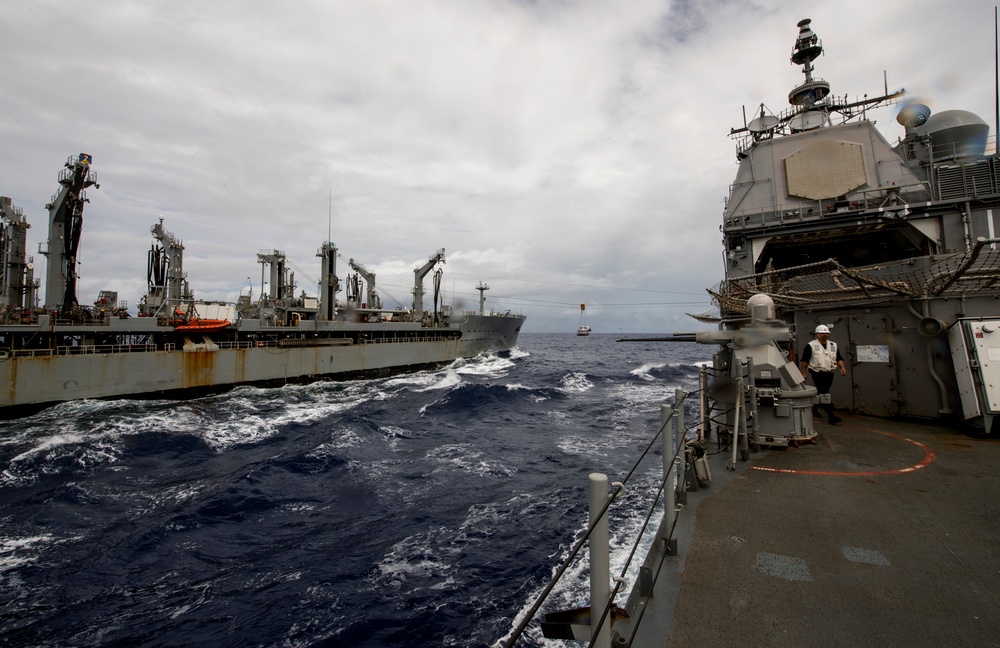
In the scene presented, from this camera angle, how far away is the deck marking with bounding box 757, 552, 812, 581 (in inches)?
140

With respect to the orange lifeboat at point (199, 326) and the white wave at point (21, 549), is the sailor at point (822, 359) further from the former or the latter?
the orange lifeboat at point (199, 326)

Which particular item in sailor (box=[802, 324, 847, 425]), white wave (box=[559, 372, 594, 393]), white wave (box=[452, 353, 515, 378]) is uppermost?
sailor (box=[802, 324, 847, 425])

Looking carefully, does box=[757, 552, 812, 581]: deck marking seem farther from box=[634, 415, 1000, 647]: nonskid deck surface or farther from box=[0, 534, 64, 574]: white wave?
box=[0, 534, 64, 574]: white wave

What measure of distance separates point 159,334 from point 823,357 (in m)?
34.7

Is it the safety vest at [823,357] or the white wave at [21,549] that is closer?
the white wave at [21,549]

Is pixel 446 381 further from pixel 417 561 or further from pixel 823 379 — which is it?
pixel 823 379

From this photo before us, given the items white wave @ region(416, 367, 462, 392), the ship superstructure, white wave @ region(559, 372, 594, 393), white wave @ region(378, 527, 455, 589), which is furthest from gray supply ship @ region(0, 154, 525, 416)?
the ship superstructure

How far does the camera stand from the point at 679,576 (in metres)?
3.55

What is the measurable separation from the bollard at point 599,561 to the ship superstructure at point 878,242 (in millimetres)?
7362

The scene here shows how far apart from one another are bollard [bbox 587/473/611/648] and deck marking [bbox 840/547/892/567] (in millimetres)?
3020

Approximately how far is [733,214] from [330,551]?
17.8 metres

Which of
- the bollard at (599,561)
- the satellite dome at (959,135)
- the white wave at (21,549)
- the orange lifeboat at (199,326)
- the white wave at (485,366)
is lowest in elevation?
the white wave at (21,549)

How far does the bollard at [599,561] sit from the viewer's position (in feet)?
6.98

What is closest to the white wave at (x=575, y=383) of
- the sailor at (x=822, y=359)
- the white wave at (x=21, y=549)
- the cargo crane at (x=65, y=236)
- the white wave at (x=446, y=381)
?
the white wave at (x=446, y=381)
